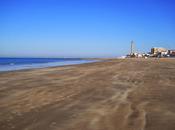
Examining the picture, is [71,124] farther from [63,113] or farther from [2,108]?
[2,108]

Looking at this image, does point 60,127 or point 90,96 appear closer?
point 60,127

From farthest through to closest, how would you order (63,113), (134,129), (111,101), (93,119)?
(111,101), (63,113), (93,119), (134,129)

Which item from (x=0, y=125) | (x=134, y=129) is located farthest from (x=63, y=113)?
(x=134, y=129)

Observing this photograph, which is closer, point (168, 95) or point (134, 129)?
point (134, 129)

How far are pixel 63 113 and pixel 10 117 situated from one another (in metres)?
1.17

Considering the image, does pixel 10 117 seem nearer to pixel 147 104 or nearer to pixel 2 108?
pixel 2 108

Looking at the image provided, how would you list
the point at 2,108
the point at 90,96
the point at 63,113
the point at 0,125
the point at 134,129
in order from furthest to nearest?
the point at 90,96 → the point at 2,108 → the point at 63,113 → the point at 0,125 → the point at 134,129

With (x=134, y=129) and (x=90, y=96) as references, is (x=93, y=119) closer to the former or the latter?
(x=134, y=129)

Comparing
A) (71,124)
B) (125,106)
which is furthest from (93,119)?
(125,106)

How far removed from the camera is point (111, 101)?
6.89 meters

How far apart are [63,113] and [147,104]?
91.9 inches

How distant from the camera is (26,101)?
699 centimetres

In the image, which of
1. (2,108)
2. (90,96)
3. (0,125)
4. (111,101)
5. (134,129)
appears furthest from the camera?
(90,96)

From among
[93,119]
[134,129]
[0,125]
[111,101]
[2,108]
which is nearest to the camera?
[134,129]
